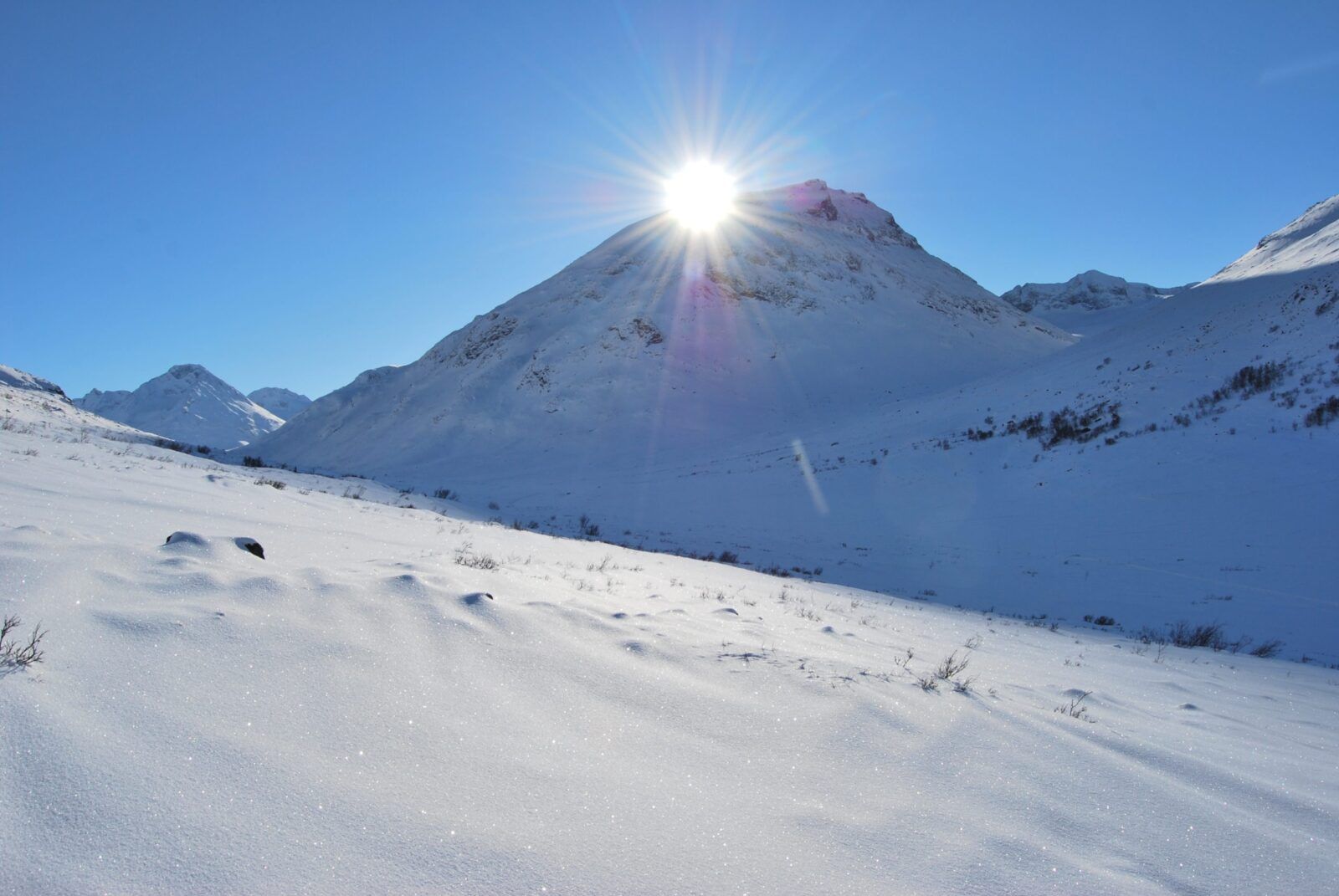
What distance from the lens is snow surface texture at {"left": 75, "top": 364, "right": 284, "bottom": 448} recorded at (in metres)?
117

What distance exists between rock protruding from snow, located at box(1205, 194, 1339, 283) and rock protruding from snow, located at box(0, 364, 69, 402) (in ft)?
202

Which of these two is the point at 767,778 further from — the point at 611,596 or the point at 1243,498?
the point at 1243,498

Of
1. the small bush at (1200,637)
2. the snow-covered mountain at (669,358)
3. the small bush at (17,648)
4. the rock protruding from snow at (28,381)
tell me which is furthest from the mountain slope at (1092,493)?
the rock protruding from snow at (28,381)

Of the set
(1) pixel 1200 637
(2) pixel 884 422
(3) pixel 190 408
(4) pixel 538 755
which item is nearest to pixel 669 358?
(2) pixel 884 422

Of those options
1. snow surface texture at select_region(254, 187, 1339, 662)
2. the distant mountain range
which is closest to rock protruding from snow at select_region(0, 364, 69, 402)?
the distant mountain range

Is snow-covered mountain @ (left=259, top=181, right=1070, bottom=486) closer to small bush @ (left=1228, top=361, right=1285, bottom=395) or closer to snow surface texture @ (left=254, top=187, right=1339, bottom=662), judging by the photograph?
snow surface texture @ (left=254, top=187, right=1339, bottom=662)

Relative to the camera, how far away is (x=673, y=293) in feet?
146

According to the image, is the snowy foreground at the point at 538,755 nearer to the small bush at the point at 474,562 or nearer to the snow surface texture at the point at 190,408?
the small bush at the point at 474,562

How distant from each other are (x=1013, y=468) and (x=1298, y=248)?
27.5 m

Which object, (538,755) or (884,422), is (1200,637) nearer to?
(538,755)

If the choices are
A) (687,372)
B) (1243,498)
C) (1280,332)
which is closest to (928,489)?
(1243,498)

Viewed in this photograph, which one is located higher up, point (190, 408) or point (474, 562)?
→ point (190, 408)

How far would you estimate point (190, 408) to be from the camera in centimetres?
12500

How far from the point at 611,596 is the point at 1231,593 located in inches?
390
